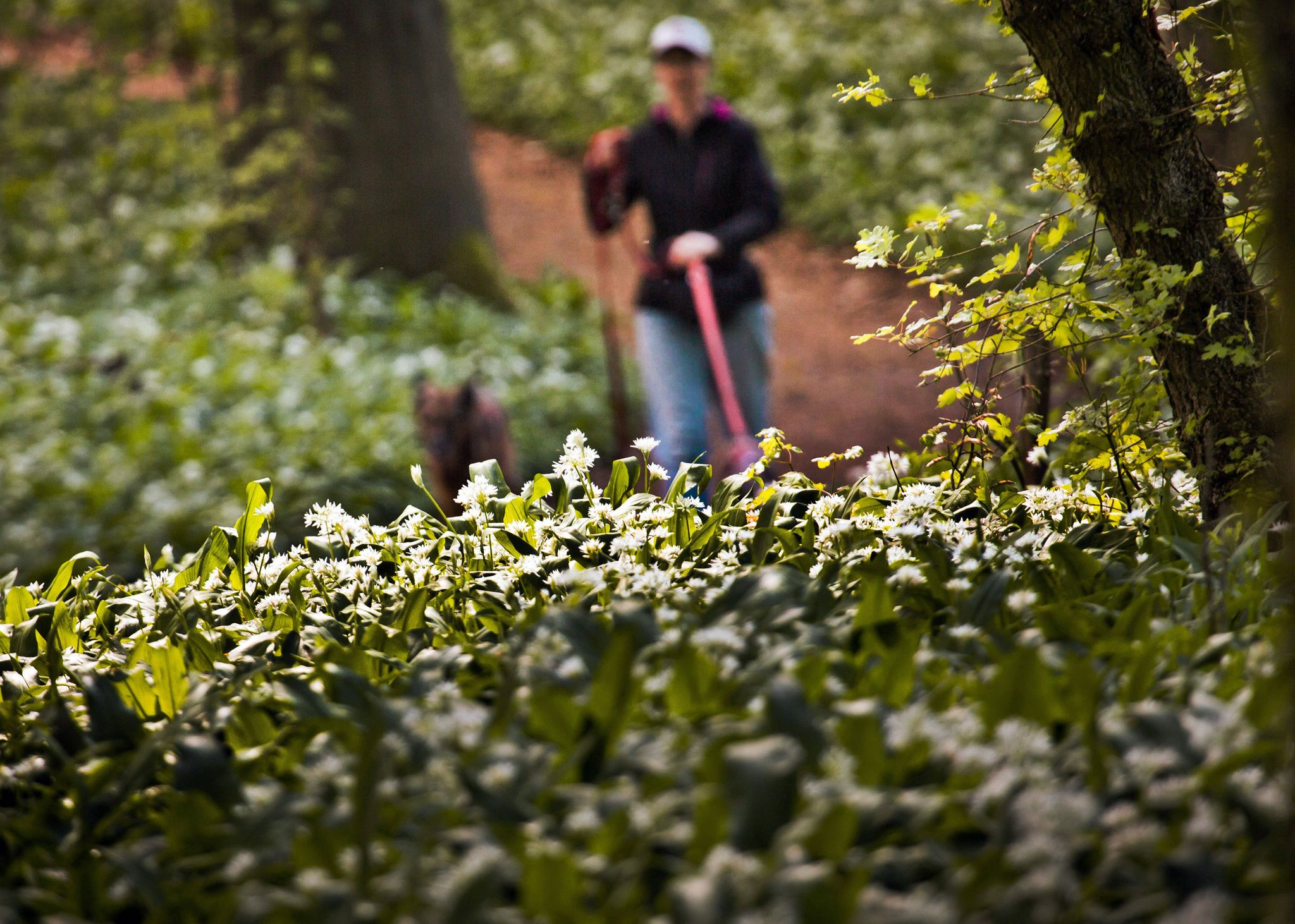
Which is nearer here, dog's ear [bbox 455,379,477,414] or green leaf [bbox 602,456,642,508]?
green leaf [bbox 602,456,642,508]

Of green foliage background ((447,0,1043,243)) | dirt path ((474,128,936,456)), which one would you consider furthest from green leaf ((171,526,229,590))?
green foliage background ((447,0,1043,243))

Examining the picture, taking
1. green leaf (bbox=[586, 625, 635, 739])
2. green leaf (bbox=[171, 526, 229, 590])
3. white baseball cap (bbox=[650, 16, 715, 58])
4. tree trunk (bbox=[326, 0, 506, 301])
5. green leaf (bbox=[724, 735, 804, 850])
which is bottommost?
green leaf (bbox=[724, 735, 804, 850])

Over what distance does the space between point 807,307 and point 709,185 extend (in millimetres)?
4983

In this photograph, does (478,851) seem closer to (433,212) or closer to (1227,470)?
(1227,470)

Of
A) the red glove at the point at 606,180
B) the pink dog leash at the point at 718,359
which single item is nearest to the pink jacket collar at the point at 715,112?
the red glove at the point at 606,180

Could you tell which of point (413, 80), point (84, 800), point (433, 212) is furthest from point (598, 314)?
point (84, 800)

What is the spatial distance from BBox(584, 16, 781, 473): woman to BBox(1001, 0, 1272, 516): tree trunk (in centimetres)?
283

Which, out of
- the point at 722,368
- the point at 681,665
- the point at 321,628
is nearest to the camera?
A: the point at 681,665

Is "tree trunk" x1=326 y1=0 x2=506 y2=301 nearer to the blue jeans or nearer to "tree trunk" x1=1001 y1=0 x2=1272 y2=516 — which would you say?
the blue jeans

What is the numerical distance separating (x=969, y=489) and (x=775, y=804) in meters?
1.41

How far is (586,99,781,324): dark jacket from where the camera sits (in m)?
5.31

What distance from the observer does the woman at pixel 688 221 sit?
204 inches

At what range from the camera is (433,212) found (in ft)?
30.0

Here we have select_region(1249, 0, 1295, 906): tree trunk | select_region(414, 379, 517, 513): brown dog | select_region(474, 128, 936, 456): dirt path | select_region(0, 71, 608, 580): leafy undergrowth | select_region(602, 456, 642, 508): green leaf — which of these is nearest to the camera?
select_region(1249, 0, 1295, 906): tree trunk
